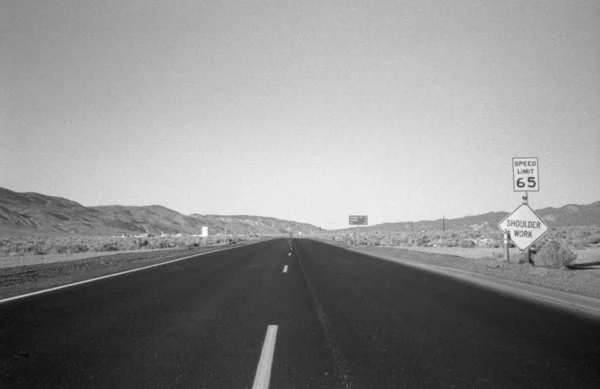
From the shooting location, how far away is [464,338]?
18.0 feet

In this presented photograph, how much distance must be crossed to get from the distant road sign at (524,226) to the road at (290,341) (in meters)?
6.39

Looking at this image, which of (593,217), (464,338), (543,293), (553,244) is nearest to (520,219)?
(553,244)

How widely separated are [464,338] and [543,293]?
17.4 feet

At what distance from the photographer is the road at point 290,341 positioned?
12.9 ft

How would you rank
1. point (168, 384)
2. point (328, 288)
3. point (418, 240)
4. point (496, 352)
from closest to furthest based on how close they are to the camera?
1. point (168, 384)
2. point (496, 352)
3. point (328, 288)
4. point (418, 240)

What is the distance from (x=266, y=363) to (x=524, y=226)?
1350 cm

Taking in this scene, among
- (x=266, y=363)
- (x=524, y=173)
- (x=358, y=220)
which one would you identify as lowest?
(x=266, y=363)

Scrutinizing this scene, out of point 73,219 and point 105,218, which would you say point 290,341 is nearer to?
point 73,219

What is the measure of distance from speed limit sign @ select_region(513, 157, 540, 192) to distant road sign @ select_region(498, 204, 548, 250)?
2.47ft

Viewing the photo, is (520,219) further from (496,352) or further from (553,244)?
(496,352)

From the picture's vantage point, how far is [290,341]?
5242mm

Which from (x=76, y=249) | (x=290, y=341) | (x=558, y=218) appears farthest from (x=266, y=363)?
(x=558, y=218)

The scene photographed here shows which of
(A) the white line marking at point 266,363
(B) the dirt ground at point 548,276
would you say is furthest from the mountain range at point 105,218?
(A) the white line marking at point 266,363

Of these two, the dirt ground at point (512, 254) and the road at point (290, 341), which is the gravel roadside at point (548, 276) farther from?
the dirt ground at point (512, 254)
